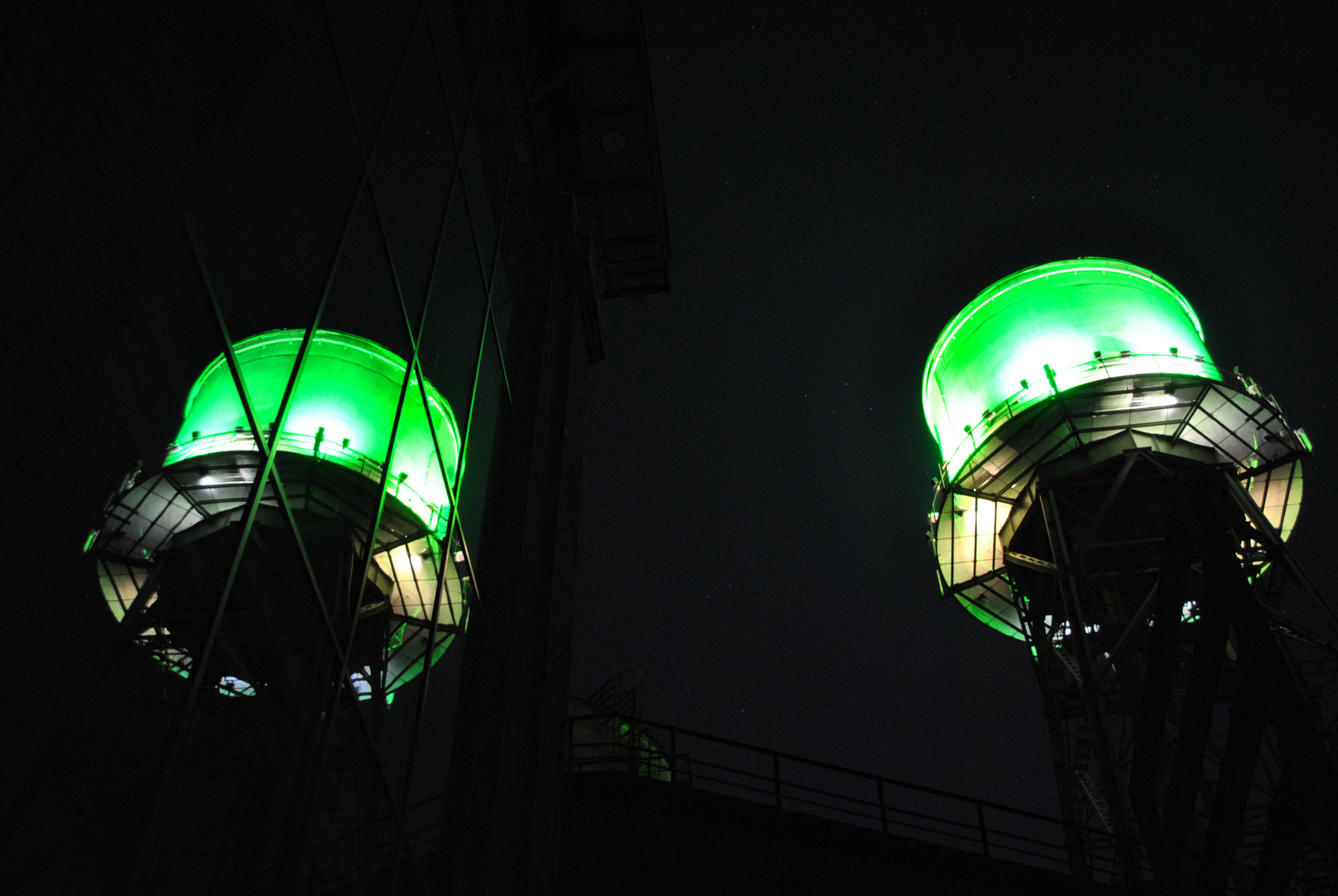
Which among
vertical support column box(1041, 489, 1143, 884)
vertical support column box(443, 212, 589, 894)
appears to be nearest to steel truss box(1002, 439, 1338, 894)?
vertical support column box(1041, 489, 1143, 884)

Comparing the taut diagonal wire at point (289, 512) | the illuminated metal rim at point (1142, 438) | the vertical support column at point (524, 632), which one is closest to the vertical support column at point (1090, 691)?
the illuminated metal rim at point (1142, 438)

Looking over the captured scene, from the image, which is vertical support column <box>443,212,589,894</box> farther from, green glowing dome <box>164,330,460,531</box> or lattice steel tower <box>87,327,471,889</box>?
green glowing dome <box>164,330,460,531</box>

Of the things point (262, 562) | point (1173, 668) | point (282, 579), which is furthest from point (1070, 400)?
point (262, 562)

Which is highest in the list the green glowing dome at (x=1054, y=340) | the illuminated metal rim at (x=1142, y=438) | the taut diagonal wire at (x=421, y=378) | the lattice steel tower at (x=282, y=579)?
the green glowing dome at (x=1054, y=340)

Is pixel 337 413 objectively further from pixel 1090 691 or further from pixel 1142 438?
pixel 1142 438

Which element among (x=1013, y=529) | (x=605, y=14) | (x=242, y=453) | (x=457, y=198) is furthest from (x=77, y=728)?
(x=1013, y=529)

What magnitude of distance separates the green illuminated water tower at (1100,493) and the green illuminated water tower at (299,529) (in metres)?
10.8

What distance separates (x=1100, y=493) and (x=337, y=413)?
1664 centimetres

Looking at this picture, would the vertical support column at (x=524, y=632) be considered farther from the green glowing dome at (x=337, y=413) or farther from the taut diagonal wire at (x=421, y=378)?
the green glowing dome at (x=337, y=413)

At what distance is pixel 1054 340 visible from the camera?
19.8 metres

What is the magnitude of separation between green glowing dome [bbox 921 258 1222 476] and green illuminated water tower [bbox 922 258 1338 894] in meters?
0.04

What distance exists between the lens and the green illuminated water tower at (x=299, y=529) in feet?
14.4

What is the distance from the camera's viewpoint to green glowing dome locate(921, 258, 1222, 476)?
19078 mm

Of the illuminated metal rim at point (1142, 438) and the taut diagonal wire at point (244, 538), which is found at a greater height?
the illuminated metal rim at point (1142, 438)
